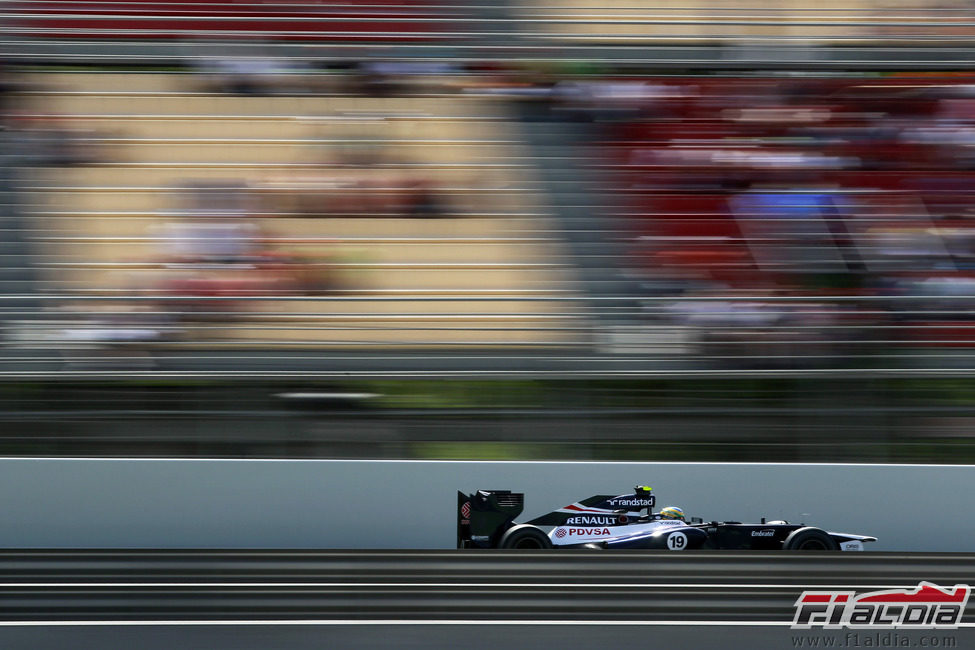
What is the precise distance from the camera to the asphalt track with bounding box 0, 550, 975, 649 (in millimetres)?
3682

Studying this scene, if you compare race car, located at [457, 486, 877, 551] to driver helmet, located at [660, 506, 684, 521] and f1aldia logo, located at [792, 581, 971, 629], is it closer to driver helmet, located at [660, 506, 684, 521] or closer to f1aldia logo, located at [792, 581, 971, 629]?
driver helmet, located at [660, 506, 684, 521]

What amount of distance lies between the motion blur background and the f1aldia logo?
113 centimetres

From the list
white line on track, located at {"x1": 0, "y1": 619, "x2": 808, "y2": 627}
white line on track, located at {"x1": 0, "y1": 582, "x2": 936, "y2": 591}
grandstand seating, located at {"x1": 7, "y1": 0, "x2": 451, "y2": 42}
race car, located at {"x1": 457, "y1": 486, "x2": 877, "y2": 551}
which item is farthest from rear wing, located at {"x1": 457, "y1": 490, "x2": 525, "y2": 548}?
grandstand seating, located at {"x1": 7, "y1": 0, "x2": 451, "y2": 42}

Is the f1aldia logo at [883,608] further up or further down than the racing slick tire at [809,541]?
further down

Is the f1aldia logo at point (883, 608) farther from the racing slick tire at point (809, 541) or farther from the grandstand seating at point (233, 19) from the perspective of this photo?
the grandstand seating at point (233, 19)

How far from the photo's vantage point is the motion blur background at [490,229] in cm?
530

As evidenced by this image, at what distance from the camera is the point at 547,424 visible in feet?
17.4

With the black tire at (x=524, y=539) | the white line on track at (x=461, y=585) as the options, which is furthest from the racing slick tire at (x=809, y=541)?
the black tire at (x=524, y=539)

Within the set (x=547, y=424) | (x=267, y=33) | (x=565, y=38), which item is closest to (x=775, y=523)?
(x=547, y=424)

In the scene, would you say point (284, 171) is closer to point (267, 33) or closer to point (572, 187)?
point (267, 33)

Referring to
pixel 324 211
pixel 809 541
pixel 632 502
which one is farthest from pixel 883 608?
pixel 324 211

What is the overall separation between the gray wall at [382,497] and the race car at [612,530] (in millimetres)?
78

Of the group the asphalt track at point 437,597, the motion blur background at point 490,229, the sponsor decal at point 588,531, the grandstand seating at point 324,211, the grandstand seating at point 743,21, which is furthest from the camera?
the grandstand seating at point 743,21

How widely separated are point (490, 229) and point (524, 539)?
6.14 ft
